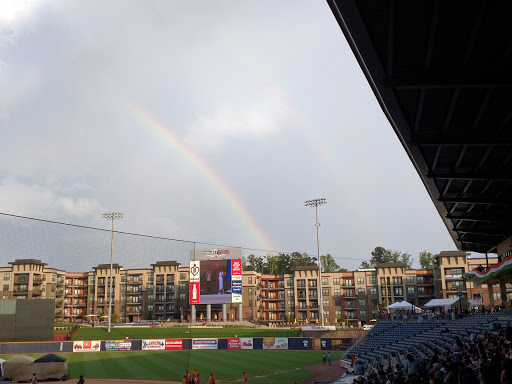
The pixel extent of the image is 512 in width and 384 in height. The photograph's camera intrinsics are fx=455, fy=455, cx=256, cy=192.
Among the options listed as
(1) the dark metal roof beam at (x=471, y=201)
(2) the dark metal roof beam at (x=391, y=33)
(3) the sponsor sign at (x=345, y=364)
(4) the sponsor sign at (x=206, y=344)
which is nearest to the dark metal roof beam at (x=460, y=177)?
(1) the dark metal roof beam at (x=471, y=201)

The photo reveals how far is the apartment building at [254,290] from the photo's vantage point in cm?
10288

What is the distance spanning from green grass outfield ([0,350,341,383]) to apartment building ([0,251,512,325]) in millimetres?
48228

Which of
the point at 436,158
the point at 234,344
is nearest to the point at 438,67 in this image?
the point at 436,158

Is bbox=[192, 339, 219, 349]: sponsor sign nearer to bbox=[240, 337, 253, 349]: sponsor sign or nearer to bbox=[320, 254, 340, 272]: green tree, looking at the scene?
bbox=[240, 337, 253, 349]: sponsor sign

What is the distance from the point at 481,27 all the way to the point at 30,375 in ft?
129

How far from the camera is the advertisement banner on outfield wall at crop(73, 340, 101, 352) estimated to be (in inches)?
2434

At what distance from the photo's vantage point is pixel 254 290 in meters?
110

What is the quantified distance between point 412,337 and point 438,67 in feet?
104

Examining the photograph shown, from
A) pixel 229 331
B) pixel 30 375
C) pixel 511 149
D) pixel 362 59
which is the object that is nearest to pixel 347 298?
pixel 229 331

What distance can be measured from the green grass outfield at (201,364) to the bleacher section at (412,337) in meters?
5.78

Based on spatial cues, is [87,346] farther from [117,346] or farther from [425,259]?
[425,259]

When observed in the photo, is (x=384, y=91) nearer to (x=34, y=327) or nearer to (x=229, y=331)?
(x=34, y=327)

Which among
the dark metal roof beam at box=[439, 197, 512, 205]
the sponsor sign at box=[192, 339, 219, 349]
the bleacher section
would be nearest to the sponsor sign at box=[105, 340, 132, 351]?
the sponsor sign at box=[192, 339, 219, 349]

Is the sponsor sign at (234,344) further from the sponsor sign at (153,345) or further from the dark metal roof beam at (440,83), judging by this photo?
the dark metal roof beam at (440,83)
